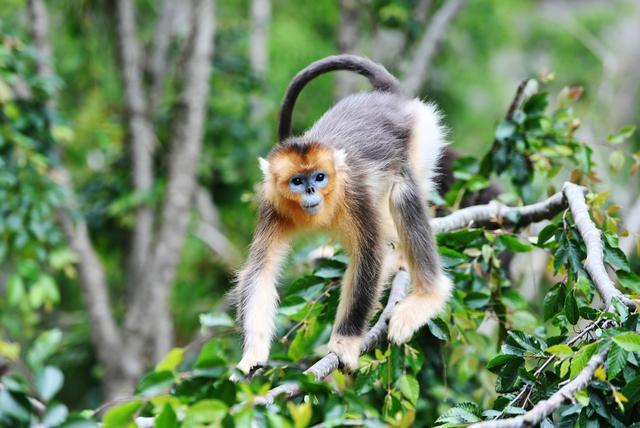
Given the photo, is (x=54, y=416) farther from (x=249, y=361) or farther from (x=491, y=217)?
(x=491, y=217)

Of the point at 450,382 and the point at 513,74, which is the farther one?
the point at 513,74

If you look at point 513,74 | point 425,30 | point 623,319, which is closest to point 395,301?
point 623,319

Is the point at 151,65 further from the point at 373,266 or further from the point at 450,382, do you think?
the point at 373,266

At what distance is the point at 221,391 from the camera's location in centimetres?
176

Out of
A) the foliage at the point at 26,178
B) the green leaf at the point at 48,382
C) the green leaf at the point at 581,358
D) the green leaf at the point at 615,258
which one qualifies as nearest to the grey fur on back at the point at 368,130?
the green leaf at the point at 615,258

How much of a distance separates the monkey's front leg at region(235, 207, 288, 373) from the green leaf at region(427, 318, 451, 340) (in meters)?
0.64

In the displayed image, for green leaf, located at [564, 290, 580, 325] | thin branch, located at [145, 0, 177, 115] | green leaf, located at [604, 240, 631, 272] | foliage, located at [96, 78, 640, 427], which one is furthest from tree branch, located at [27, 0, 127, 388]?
green leaf, located at [564, 290, 580, 325]

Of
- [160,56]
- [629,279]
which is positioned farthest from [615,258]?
[160,56]

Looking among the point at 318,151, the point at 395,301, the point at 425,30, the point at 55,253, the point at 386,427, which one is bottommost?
the point at 55,253

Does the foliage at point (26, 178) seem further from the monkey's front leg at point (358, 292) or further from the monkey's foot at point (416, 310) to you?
the monkey's foot at point (416, 310)

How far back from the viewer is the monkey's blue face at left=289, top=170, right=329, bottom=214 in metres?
3.27

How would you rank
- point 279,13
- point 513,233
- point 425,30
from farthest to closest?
point 279,13 < point 425,30 < point 513,233

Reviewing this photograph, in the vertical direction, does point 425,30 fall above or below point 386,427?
above

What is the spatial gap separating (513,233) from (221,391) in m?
2.11
